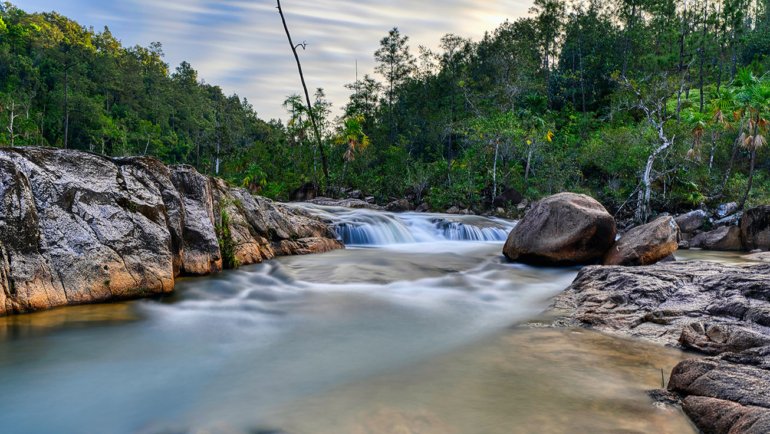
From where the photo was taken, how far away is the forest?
21.4 metres

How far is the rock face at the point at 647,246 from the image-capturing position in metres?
8.79

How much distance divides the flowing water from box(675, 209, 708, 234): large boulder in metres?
12.7

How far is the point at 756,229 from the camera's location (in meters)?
14.3

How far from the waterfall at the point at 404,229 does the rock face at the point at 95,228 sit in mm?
5910

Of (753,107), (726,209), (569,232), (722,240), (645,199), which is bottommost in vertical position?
(722,240)

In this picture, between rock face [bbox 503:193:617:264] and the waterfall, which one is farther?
Result: the waterfall

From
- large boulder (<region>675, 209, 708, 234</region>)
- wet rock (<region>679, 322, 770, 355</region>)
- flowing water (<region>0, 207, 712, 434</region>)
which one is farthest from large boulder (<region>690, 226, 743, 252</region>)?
wet rock (<region>679, 322, 770, 355</region>)

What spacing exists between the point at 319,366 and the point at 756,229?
1552 cm

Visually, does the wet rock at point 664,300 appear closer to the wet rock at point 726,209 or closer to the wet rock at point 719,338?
the wet rock at point 719,338

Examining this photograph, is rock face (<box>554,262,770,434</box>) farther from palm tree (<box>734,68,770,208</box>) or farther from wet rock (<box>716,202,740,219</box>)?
palm tree (<box>734,68,770,208</box>)

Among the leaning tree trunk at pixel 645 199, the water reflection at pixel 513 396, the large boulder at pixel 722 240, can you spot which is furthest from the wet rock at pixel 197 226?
the leaning tree trunk at pixel 645 199

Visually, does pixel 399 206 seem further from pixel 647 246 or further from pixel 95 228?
pixel 95 228

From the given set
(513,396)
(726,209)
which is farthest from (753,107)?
(513,396)

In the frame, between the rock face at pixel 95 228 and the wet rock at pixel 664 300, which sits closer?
the wet rock at pixel 664 300
